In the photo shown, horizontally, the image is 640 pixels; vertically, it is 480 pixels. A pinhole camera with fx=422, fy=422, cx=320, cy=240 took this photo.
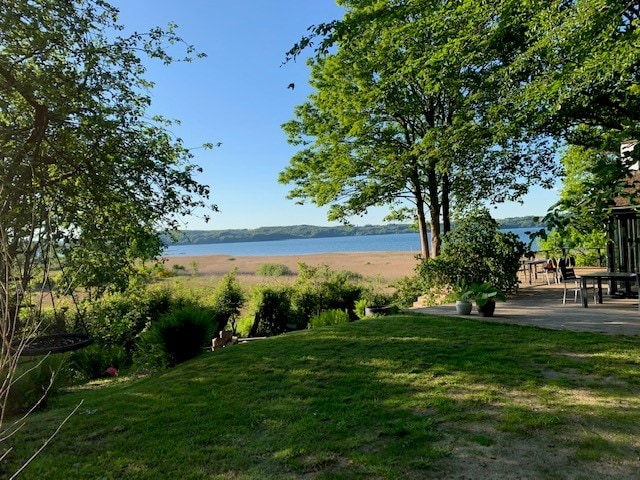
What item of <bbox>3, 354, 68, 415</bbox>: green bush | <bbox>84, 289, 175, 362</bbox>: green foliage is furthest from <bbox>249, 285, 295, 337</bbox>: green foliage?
<bbox>3, 354, 68, 415</bbox>: green bush

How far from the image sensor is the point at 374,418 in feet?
13.0

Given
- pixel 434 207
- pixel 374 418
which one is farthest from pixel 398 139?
pixel 374 418

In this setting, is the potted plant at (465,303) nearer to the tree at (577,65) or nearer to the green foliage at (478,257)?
the green foliage at (478,257)

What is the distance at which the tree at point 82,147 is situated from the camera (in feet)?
17.3

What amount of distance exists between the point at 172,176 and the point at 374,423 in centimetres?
532

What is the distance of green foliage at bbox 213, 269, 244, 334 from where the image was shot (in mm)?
13133

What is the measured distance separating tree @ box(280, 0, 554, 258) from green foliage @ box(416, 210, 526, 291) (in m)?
2.23

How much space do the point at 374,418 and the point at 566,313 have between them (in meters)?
6.55

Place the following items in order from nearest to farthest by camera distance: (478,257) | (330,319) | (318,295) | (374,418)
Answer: (374,418) < (330,319) < (478,257) < (318,295)

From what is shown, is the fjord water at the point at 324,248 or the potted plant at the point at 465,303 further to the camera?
the fjord water at the point at 324,248

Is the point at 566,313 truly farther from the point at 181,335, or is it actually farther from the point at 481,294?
the point at 181,335

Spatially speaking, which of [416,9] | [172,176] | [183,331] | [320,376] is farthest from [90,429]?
[416,9]

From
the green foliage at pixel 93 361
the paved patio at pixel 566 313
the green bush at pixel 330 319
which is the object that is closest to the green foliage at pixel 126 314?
the green foliage at pixel 93 361

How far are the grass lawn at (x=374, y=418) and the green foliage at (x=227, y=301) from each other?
6.68 meters
